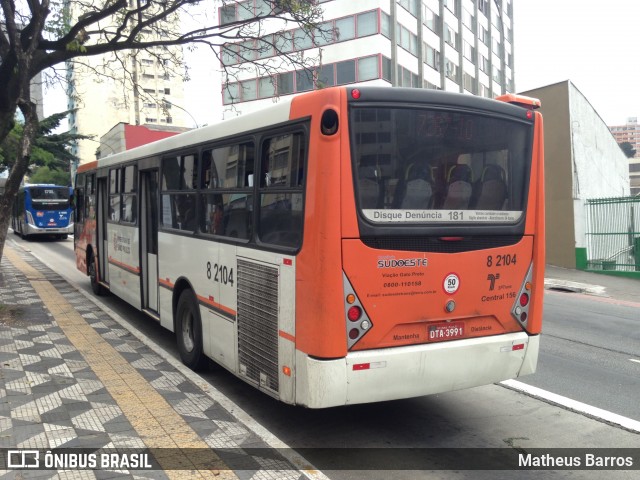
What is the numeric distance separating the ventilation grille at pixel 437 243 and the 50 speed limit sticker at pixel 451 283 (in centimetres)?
21

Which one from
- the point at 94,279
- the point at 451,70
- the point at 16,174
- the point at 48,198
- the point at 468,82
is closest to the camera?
the point at 16,174

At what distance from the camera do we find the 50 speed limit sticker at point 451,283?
4.59 meters

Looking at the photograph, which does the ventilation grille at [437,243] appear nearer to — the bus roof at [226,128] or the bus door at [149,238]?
the bus roof at [226,128]

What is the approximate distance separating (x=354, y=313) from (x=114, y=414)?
8.09 ft

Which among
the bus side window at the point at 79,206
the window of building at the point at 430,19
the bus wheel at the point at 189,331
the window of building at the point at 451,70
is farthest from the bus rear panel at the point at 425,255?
the window of building at the point at 451,70

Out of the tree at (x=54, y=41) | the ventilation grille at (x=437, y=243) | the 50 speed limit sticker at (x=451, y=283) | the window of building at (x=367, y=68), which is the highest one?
the window of building at (x=367, y=68)

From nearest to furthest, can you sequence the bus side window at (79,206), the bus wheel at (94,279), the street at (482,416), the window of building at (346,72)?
the street at (482,416), the bus wheel at (94,279), the bus side window at (79,206), the window of building at (346,72)

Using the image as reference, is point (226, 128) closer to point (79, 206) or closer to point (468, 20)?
point (79, 206)

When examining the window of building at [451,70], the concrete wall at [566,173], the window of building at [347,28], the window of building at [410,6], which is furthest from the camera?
the window of building at [451,70]

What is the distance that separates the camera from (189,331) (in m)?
6.73

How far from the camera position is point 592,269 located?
59.2 feet

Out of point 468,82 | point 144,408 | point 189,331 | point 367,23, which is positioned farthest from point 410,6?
point 144,408

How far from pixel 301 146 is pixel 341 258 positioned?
964 mm

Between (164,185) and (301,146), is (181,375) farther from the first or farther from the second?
(301,146)
